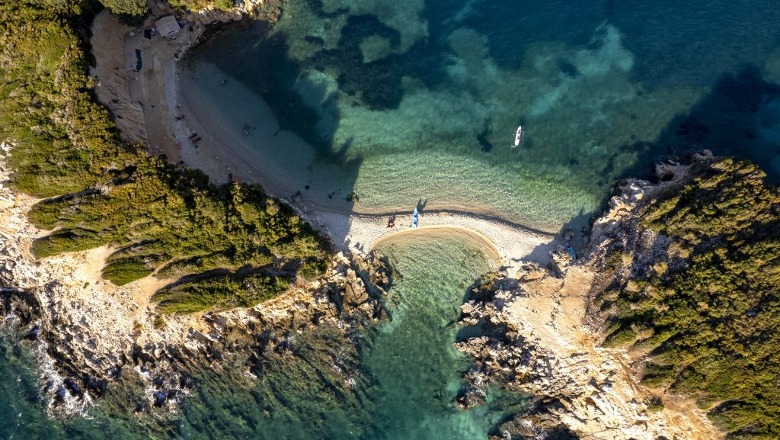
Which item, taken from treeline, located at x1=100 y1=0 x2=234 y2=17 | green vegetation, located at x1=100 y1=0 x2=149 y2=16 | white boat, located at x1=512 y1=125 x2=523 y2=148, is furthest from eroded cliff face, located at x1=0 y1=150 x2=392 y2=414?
treeline, located at x1=100 y1=0 x2=234 y2=17

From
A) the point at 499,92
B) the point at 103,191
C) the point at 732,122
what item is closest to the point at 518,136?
the point at 499,92

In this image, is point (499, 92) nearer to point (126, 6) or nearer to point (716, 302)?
point (716, 302)

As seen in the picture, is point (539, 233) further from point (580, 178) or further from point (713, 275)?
point (713, 275)

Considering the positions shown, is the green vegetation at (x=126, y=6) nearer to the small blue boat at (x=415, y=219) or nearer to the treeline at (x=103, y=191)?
the treeline at (x=103, y=191)

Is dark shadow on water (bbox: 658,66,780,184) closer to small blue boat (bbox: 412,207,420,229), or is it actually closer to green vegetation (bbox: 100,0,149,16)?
small blue boat (bbox: 412,207,420,229)

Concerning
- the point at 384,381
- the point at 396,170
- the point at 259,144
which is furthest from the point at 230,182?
the point at 384,381

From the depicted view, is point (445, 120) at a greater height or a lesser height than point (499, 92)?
lesser

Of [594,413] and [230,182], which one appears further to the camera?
[230,182]

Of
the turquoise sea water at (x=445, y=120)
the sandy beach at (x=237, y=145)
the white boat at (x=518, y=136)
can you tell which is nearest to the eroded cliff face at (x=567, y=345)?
the turquoise sea water at (x=445, y=120)
